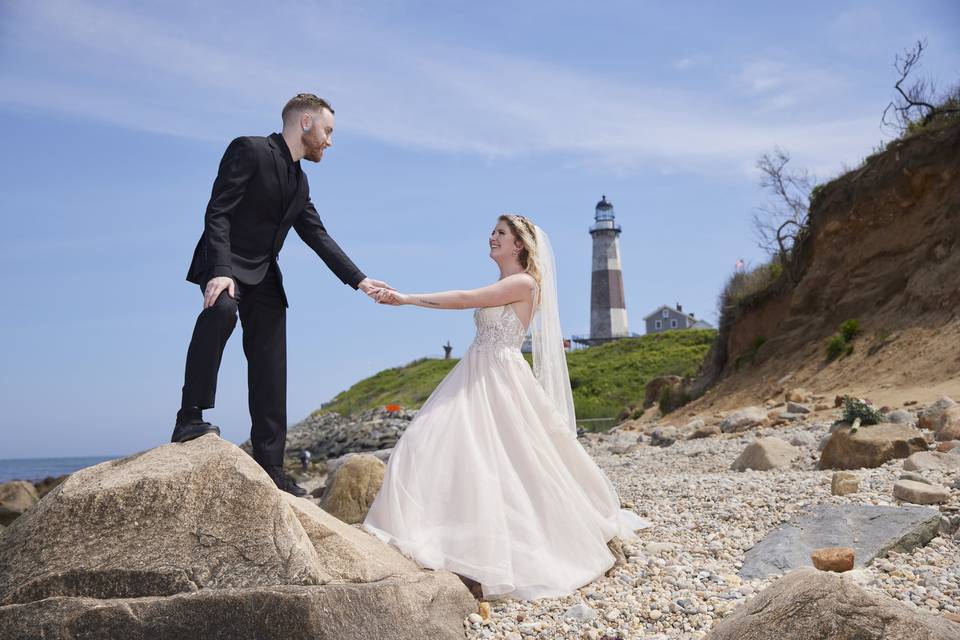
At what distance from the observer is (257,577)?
13.9ft

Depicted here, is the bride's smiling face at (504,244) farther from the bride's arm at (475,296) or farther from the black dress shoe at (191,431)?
the black dress shoe at (191,431)

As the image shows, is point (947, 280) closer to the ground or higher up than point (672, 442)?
higher up

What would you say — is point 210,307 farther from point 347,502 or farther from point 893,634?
point 893,634

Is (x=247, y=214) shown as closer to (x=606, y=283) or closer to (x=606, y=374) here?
(x=606, y=374)

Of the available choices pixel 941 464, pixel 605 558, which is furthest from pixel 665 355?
pixel 605 558

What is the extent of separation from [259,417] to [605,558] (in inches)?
107

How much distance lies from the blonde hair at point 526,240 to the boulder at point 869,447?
5110mm

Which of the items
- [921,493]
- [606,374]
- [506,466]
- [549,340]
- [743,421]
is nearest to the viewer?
[506,466]

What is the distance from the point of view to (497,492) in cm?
571

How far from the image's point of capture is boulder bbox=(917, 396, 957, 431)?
11148 millimetres

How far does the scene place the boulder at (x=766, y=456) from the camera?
33.7 ft

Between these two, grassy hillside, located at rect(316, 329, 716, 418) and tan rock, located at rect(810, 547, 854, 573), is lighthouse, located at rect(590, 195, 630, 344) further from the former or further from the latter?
tan rock, located at rect(810, 547, 854, 573)

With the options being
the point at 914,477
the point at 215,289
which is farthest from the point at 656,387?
the point at 215,289

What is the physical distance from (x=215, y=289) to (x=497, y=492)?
2296 millimetres
